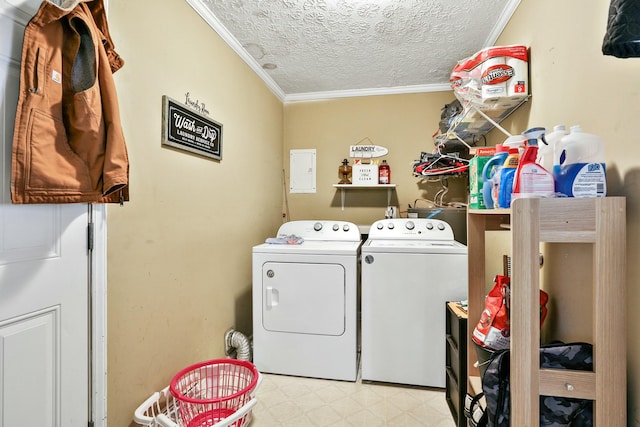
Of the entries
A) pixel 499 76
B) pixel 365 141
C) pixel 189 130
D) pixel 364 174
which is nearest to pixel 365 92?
pixel 365 141

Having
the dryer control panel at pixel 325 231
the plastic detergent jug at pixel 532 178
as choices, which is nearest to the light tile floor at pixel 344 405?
the dryer control panel at pixel 325 231

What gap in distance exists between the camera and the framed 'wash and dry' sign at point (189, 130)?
1581 mm

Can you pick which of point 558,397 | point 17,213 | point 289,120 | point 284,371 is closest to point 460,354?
point 558,397

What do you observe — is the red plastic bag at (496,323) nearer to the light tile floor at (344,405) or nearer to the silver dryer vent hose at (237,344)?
the light tile floor at (344,405)

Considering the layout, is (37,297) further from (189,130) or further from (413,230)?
(413,230)

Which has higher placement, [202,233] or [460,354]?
[202,233]

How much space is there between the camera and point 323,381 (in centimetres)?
207

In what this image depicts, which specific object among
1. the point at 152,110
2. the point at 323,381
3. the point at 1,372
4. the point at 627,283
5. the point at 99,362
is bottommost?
the point at 323,381

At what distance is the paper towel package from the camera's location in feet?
5.15

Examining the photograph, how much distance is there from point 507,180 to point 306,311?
1.49 meters

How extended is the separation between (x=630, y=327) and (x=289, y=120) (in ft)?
10.0

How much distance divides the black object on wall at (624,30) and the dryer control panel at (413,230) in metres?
1.84

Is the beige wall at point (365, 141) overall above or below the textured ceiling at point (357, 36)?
below

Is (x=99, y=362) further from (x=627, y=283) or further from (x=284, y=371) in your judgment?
(x=627, y=283)
